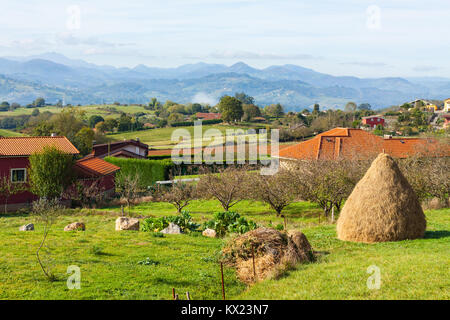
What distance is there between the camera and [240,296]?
10.3m

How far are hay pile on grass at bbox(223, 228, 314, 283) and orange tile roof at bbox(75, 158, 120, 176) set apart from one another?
26.5m

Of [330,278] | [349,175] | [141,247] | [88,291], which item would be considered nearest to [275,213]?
[349,175]

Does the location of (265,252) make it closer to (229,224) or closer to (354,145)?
(229,224)

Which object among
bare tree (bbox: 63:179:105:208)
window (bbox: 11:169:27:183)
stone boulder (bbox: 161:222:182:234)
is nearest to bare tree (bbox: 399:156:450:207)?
stone boulder (bbox: 161:222:182:234)

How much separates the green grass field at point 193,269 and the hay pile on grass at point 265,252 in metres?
0.42

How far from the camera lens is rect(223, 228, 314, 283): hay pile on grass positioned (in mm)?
12219

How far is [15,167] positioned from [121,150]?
82.1 feet

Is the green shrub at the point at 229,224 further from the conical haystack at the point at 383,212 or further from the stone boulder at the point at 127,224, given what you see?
the conical haystack at the point at 383,212

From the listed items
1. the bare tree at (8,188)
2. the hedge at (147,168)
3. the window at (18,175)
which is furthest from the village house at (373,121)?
the bare tree at (8,188)

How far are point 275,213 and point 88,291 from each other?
20.0 meters

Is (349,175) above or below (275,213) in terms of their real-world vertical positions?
above

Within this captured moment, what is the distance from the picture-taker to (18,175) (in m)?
33.6
